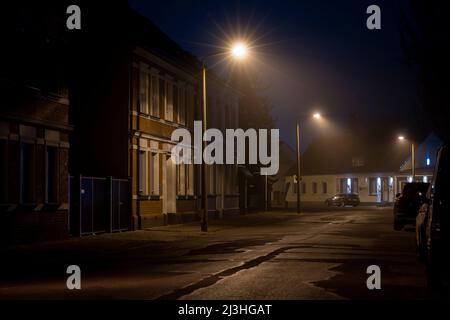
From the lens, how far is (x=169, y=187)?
36.8 metres

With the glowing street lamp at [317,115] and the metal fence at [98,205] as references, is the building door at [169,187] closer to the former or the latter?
the metal fence at [98,205]

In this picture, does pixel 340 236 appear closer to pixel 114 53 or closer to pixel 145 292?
pixel 114 53

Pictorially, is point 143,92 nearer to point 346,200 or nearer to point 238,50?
point 238,50

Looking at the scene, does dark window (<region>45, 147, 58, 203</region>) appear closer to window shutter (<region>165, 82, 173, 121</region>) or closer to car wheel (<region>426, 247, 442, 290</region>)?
window shutter (<region>165, 82, 173, 121</region>)

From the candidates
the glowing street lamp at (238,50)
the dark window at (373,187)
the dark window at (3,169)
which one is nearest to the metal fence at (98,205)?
the dark window at (3,169)

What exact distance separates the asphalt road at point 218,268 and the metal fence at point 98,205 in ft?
3.85

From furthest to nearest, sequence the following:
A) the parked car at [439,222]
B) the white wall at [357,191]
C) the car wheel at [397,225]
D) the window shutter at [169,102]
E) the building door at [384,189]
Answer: the white wall at [357,191] → the building door at [384,189] → the window shutter at [169,102] → the car wheel at [397,225] → the parked car at [439,222]

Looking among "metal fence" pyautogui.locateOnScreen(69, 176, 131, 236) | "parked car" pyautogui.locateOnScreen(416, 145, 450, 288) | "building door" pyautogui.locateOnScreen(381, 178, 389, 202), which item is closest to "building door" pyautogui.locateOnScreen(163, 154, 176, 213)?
"metal fence" pyautogui.locateOnScreen(69, 176, 131, 236)

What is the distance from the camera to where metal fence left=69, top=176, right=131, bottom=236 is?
27188mm

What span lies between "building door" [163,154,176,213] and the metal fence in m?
4.95

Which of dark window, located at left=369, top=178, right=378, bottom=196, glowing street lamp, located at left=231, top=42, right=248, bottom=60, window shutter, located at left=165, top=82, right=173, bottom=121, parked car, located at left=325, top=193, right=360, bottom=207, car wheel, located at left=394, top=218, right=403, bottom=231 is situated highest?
glowing street lamp, located at left=231, top=42, right=248, bottom=60

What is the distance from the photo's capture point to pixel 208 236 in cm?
2783

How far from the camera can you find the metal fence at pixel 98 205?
89.2ft
